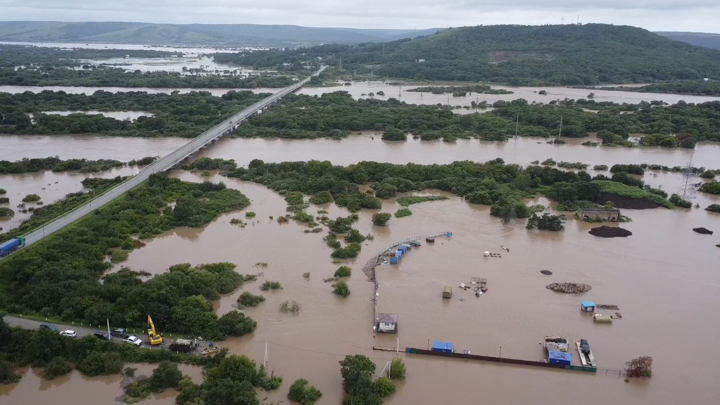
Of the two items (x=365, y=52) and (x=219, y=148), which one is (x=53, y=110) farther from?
(x=365, y=52)

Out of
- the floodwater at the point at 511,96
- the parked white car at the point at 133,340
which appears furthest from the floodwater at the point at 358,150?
the parked white car at the point at 133,340

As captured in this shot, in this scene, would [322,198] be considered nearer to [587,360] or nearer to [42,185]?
[42,185]

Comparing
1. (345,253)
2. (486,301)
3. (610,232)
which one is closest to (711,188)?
(610,232)

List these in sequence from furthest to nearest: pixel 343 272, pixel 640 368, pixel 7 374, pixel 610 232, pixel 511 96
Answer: pixel 511 96 → pixel 610 232 → pixel 343 272 → pixel 640 368 → pixel 7 374

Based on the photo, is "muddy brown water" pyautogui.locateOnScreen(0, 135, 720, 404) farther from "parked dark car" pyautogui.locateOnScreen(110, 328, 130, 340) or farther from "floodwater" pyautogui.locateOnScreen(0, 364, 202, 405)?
"parked dark car" pyautogui.locateOnScreen(110, 328, 130, 340)

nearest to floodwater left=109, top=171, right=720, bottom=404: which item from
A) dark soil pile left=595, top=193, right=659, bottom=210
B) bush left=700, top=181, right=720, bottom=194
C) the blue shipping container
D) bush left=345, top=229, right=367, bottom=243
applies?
bush left=345, top=229, right=367, bottom=243

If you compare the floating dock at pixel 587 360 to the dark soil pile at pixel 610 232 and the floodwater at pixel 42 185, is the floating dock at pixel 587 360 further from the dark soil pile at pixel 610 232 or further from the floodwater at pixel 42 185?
the floodwater at pixel 42 185
